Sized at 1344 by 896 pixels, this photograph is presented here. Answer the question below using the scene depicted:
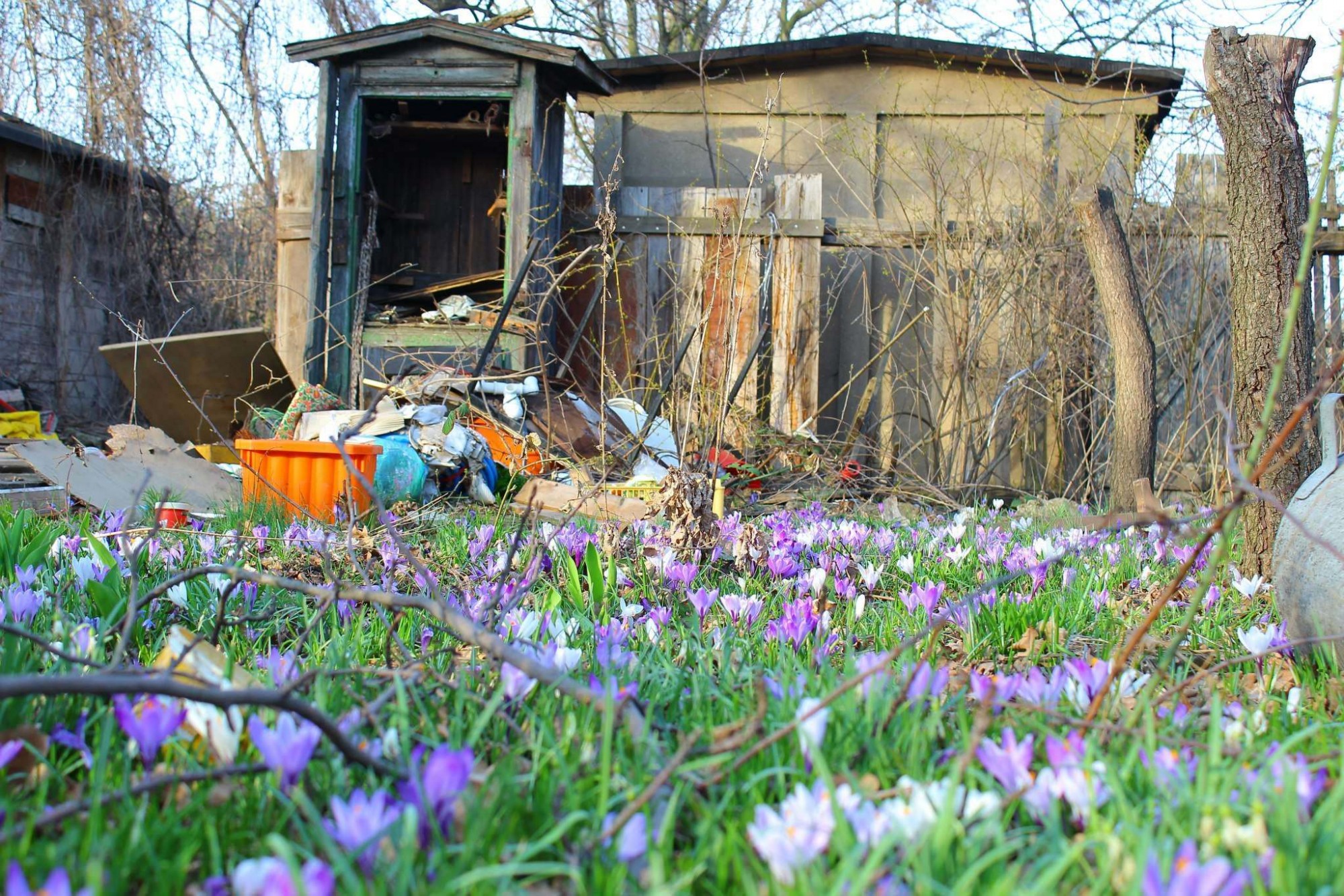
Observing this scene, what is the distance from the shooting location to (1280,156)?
3.07 m

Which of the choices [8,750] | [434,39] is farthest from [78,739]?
[434,39]

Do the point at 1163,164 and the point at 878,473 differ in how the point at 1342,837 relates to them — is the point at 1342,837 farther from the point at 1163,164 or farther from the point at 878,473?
the point at 1163,164

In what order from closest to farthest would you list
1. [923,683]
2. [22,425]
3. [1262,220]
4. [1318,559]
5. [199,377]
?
[923,683], [1318,559], [1262,220], [199,377], [22,425]

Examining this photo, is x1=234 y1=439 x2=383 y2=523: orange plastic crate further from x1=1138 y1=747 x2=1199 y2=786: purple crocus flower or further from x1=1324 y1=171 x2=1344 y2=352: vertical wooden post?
x1=1324 y1=171 x2=1344 y2=352: vertical wooden post

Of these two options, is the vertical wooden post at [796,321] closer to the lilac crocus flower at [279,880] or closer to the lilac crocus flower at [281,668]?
the lilac crocus flower at [281,668]

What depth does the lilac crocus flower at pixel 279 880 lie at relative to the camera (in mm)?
845

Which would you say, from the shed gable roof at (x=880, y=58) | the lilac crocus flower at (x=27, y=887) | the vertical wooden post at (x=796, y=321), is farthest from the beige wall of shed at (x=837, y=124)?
the lilac crocus flower at (x=27, y=887)

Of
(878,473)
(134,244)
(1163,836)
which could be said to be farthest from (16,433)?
(1163,836)

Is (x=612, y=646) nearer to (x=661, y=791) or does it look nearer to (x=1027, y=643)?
(x=661, y=791)

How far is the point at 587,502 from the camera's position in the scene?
4695mm

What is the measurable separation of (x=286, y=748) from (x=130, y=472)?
14.1 ft

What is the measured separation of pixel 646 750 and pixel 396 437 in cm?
431

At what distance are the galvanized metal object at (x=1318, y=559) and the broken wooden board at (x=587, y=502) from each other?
2.03 metres

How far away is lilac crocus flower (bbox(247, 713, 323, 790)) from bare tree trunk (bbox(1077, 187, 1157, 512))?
4.72 meters
